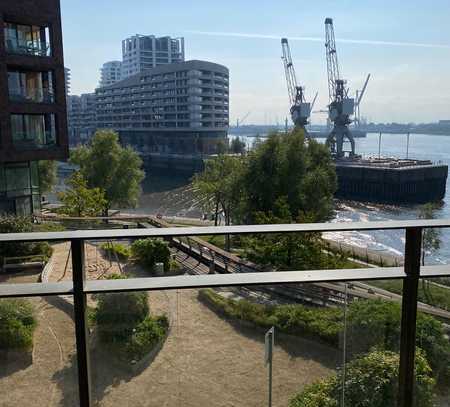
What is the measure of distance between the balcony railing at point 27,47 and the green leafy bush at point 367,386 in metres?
22.1

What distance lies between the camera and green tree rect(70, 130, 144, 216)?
1490 inches

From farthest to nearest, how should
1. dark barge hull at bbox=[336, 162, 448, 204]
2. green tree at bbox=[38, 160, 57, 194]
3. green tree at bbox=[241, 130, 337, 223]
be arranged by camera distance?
dark barge hull at bbox=[336, 162, 448, 204] < green tree at bbox=[38, 160, 57, 194] < green tree at bbox=[241, 130, 337, 223]

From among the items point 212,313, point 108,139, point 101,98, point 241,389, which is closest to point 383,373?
point 241,389

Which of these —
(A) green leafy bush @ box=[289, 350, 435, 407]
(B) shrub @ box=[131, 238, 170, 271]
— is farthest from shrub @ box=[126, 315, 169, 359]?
(B) shrub @ box=[131, 238, 170, 271]

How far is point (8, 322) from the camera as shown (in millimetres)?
2434

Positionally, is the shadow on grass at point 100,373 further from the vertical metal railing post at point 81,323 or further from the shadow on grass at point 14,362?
the shadow on grass at point 14,362

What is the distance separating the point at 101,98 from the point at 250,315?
14965cm

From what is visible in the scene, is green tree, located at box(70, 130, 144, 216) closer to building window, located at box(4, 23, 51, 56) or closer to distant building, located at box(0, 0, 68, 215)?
distant building, located at box(0, 0, 68, 215)

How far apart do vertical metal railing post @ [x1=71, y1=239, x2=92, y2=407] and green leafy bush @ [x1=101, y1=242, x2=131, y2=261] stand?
146 cm

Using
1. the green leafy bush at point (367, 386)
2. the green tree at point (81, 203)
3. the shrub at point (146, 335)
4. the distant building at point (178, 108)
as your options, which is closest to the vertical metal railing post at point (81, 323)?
the shrub at point (146, 335)

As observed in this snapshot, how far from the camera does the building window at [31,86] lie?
2146 centimetres

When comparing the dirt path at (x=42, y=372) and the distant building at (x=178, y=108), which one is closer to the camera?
the dirt path at (x=42, y=372)

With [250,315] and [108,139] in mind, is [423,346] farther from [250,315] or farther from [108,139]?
[108,139]

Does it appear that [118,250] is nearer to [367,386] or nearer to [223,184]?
[367,386]
